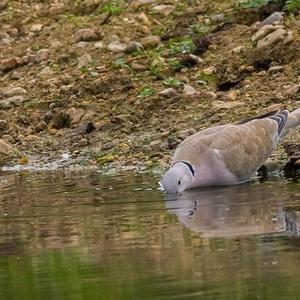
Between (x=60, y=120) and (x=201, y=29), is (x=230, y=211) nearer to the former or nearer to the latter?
(x=60, y=120)

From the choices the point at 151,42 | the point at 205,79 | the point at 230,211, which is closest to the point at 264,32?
the point at 205,79

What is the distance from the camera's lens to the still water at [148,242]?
556cm

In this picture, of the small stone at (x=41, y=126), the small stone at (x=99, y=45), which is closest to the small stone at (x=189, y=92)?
the small stone at (x=41, y=126)

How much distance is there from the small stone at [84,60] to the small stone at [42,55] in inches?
18.4

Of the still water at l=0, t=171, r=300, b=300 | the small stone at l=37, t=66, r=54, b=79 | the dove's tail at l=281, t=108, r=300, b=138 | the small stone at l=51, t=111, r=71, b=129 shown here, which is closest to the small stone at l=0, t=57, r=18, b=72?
the small stone at l=37, t=66, r=54, b=79

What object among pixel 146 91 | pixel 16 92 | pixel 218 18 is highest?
pixel 218 18

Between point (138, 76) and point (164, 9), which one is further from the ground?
point (164, 9)

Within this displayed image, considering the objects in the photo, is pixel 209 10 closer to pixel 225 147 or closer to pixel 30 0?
pixel 30 0

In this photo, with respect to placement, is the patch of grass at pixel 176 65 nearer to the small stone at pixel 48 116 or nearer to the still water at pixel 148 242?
the small stone at pixel 48 116

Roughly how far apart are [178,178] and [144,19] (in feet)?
15.5

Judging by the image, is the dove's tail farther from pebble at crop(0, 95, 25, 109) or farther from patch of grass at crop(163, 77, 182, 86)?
pebble at crop(0, 95, 25, 109)

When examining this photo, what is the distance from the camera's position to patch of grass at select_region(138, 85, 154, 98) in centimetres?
1163

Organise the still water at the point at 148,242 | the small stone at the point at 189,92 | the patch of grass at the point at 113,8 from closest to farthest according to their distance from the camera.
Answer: the still water at the point at 148,242
the small stone at the point at 189,92
the patch of grass at the point at 113,8

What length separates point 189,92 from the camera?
11.4 m
